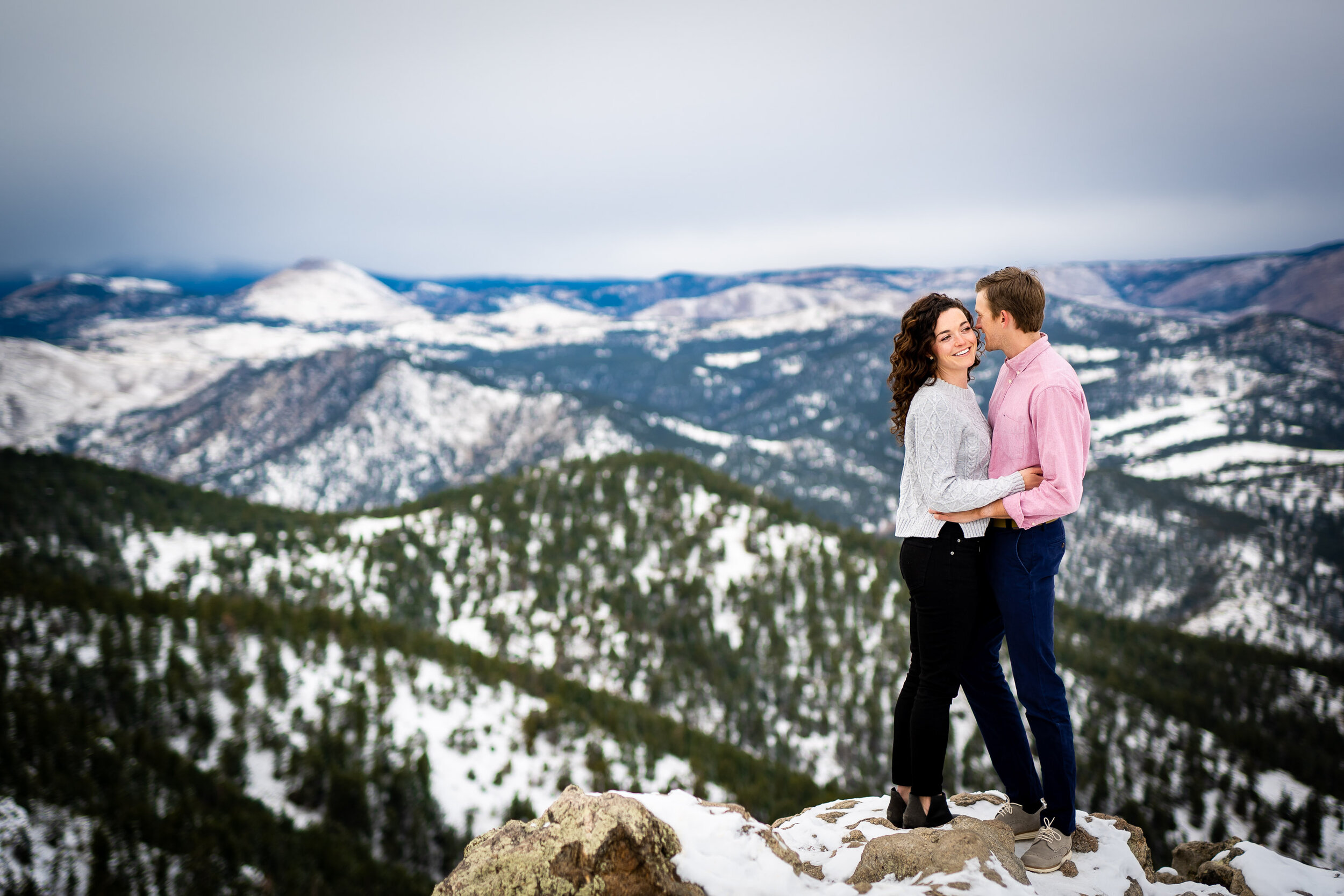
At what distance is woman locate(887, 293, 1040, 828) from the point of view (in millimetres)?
4727

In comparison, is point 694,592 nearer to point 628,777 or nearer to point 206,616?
point 628,777

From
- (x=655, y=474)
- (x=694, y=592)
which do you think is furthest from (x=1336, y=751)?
(x=655, y=474)

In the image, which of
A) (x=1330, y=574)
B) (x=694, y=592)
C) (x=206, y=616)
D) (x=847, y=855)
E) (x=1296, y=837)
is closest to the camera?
(x=847, y=855)

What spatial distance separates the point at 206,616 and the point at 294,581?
2437 centimetres

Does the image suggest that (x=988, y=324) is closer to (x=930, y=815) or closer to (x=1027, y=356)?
(x=1027, y=356)

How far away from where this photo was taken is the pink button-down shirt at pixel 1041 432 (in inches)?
175

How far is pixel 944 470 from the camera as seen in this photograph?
4.71m

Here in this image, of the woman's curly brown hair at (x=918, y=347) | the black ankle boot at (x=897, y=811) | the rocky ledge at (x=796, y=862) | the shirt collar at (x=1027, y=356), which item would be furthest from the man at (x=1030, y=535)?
the black ankle boot at (x=897, y=811)

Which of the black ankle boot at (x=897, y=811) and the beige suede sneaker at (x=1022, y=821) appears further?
the black ankle boot at (x=897, y=811)

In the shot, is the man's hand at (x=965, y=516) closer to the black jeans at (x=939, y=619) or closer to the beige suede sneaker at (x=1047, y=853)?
the black jeans at (x=939, y=619)

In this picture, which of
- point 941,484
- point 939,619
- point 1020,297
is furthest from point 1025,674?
point 1020,297

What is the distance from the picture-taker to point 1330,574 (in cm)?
16412

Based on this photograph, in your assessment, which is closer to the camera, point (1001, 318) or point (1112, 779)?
point (1001, 318)

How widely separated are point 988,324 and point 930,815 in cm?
445
